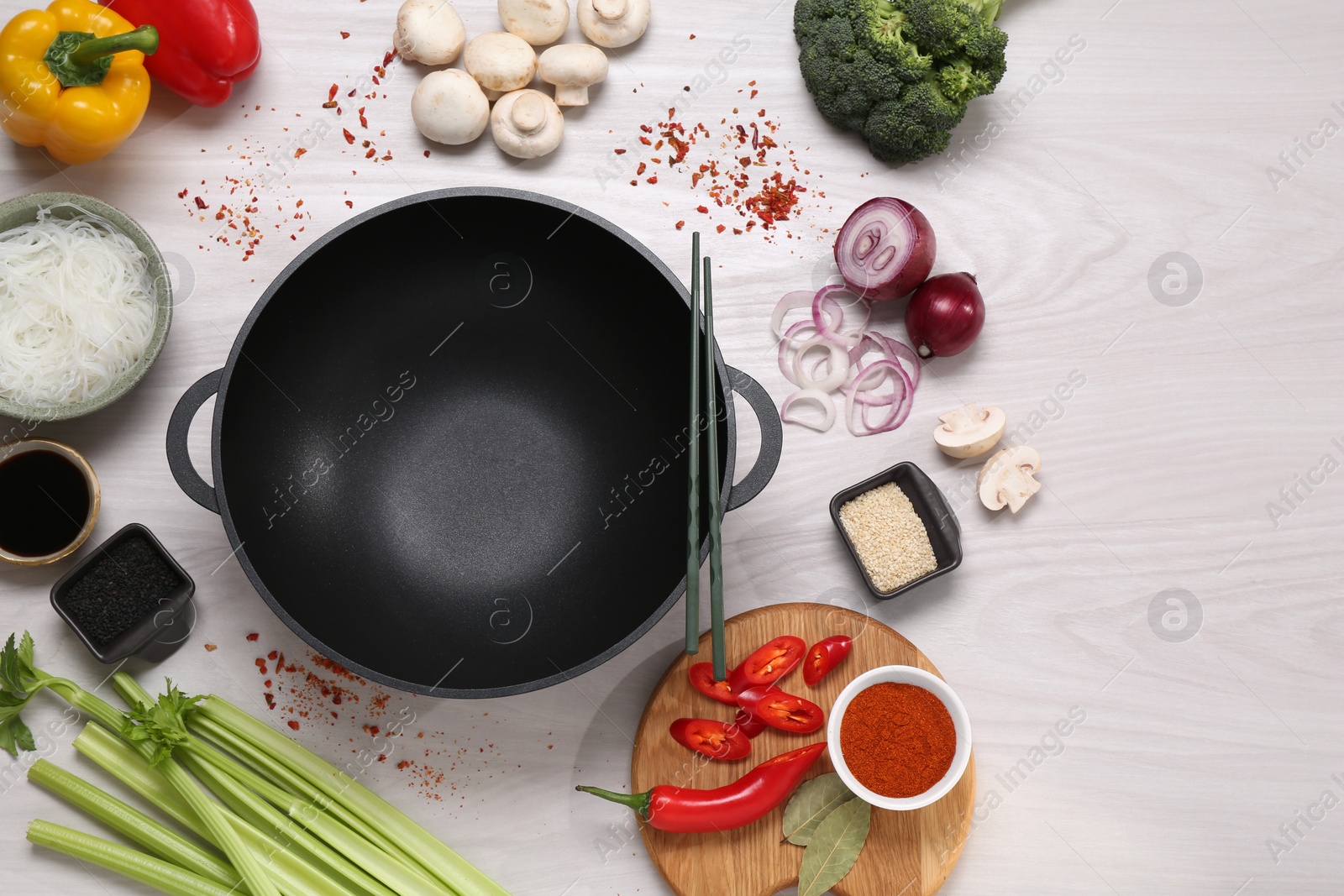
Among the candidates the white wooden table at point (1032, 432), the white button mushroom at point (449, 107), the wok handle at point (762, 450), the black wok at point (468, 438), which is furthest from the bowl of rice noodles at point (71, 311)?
the wok handle at point (762, 450)

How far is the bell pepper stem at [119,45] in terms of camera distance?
135 centimetres

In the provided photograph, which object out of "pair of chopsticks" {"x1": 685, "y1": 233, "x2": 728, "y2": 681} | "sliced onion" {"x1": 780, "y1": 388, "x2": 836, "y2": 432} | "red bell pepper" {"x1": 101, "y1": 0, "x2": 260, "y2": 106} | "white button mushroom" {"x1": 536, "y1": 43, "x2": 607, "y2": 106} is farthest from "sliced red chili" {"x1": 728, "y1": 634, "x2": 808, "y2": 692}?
"red bell pepper" {"x1": 101, "y1": 0, "x2": 260, "y2": 106}

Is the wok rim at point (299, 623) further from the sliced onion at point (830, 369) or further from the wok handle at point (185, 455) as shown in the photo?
the sliced onion at point (830, 369)

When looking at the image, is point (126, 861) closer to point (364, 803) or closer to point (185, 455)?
point (364, 803)

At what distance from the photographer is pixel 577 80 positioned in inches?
61.1

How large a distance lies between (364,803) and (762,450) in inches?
35.0

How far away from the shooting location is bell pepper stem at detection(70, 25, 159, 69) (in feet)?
4.43

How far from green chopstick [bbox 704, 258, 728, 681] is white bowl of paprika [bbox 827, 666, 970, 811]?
0.22 metres

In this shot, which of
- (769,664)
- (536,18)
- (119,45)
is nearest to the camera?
(119,45)

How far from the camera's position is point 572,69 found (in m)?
1.54

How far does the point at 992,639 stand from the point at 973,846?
1.17ft

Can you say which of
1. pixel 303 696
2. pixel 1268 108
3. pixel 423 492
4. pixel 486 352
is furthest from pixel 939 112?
pixel 303 696

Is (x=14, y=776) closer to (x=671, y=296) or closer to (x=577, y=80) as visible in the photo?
(x=671, y=296)

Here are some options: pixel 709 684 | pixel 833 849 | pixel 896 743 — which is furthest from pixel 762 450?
pixel 833 849
